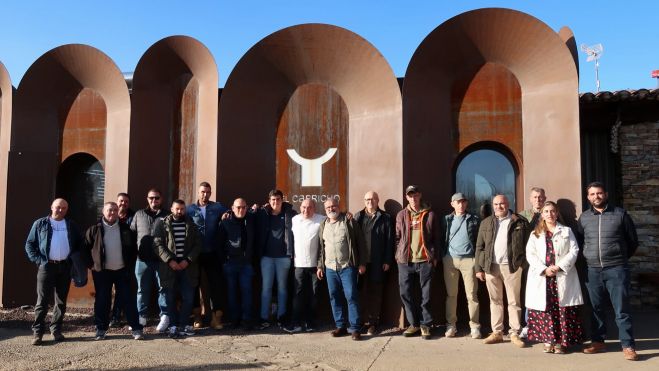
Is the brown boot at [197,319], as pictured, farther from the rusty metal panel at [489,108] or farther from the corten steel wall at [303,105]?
the rusty metal panel at [489,108]

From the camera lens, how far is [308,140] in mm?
7367

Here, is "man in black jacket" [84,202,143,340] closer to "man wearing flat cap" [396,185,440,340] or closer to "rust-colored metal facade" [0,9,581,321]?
"rust-colored metal facade" [0,9,581,321]

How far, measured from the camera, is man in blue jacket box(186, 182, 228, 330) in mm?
6441

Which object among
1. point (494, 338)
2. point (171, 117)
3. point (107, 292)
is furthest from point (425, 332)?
point (171, 117)

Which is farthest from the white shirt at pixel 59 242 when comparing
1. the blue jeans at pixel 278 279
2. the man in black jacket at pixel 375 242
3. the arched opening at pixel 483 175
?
the arched opening at pixel 483 175

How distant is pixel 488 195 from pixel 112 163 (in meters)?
5.43

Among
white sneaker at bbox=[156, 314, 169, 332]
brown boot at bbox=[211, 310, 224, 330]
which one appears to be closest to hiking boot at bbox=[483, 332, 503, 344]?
brown boot at bbox=[211, 310, 224, 330]

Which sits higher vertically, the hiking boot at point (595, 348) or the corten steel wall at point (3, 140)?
the corten steel wall at point (3, 140)

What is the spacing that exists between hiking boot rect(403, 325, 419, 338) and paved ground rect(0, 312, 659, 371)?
109 millimetres

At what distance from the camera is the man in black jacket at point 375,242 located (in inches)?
243

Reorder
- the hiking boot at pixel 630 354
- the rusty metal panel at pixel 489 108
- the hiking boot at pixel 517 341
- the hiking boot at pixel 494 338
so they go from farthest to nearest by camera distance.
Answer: the rusty metal panel at pixel 489 108 < the hiking boot at pixel 494 338 < the hiking boot at pixel 517 341 < the hiking boot at pixel 630 354

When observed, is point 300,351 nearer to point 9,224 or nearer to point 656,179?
point 9,224

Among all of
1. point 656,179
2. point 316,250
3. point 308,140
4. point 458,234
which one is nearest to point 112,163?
point 308,140

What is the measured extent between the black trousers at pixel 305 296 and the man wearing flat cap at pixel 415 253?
104 centimetres
